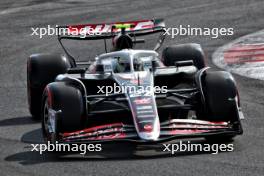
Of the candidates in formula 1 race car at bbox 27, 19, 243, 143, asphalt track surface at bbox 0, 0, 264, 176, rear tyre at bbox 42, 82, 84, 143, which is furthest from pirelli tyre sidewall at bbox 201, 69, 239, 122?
rear tyre at bbox 42, 82, 84, 143

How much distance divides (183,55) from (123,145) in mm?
2870

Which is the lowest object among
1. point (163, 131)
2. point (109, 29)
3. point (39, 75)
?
point (163, 131)

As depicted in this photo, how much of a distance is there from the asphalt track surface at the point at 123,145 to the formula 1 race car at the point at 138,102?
10.8 inches

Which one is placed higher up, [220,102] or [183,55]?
[183,55]

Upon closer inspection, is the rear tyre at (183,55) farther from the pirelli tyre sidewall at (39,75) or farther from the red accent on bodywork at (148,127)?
the red accent on bodywork at (148,127)

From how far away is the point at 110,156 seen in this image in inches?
417

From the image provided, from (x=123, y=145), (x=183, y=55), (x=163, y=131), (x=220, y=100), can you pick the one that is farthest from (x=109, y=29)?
(x=163, y=131)

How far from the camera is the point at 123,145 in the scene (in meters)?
11.2

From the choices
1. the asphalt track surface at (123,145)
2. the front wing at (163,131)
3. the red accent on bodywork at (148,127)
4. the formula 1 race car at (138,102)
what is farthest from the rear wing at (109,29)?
the red accent on bodywork at (148,127)

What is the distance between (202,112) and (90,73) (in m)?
1.90

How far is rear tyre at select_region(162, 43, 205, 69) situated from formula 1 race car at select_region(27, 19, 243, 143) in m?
1.08

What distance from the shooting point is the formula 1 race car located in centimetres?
1066

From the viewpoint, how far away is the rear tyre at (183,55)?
13.7 m

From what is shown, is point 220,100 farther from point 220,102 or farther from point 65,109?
point 65,109
